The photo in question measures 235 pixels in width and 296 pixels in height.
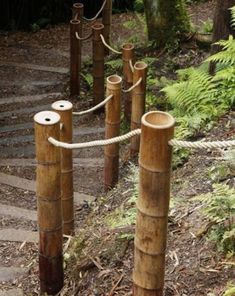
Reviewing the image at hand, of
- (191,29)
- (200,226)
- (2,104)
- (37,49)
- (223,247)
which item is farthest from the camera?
(37,49)

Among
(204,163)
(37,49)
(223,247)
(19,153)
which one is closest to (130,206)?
(204,163)

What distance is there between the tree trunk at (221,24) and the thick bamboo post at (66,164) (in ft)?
8.81

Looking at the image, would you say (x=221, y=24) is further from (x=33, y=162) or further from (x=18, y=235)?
(x=18, y=235)

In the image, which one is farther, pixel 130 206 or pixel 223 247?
pixel 130 206

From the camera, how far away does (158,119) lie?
264 centimetres

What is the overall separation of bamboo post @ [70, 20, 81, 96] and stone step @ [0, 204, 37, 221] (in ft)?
9.57

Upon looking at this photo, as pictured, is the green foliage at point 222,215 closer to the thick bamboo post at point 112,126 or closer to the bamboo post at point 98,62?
the thick bamboo post at point 112,126

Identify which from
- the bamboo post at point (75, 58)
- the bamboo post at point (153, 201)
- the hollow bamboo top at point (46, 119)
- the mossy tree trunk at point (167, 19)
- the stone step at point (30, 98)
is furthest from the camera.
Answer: the mossy tree trunk at point (167, 19)

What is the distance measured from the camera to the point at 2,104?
8023 millimetres

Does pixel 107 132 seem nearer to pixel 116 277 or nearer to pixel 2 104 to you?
pixel 116 277

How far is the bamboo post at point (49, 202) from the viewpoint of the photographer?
3.31 meters

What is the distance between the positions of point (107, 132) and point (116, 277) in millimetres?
1791

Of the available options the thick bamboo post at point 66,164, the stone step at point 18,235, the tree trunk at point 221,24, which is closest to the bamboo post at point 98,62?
the tree trunk at point 221,24

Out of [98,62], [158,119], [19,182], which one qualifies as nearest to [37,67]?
[98,62]
